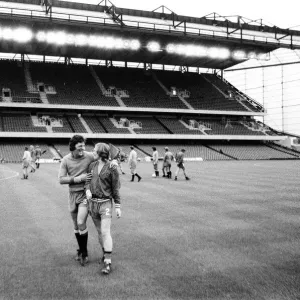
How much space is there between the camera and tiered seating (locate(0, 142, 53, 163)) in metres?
40.1

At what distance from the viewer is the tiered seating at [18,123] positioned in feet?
144

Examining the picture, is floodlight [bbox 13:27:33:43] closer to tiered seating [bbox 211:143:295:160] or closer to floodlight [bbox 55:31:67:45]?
floodlight [bbox 55:31:67:45]

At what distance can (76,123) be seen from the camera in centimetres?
4788

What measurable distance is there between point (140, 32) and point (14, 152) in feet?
62.3

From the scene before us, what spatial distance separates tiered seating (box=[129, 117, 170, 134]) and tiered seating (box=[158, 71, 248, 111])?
6265 millimetres

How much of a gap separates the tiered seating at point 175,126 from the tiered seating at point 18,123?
1676cm

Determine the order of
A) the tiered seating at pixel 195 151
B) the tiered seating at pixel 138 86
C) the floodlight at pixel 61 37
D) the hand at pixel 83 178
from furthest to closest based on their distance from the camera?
the tiered seating at pixel 138 86 → the tiered seating at pixel 195 151 → the floodlight at pixel 61 37 → the hand at pixel 83 178

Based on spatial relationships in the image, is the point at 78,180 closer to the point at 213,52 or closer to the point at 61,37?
the point at 61,37

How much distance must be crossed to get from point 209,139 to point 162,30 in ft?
58.6

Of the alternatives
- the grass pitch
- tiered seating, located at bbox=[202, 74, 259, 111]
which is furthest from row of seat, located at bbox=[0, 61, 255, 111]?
the grass pitch

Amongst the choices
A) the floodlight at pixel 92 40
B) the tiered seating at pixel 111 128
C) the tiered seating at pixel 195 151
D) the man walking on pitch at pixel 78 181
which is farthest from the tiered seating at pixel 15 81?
the man walking on pitch at pixel 78 181

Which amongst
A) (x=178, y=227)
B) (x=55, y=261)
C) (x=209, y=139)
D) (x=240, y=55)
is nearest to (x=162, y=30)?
(x=240, y=55)

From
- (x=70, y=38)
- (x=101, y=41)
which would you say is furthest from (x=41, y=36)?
(x=101, y=41)

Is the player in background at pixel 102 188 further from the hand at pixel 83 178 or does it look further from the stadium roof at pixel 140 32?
the stadium roof at pixel 140 32
